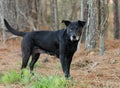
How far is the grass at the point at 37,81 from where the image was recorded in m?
6.64

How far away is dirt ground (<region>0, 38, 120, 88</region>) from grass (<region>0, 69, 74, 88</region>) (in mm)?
381

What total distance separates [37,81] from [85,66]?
4.26 meters

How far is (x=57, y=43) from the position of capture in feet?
30.5

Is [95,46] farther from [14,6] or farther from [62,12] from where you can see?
[62,12]

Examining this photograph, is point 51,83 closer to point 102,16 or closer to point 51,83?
point 51,83

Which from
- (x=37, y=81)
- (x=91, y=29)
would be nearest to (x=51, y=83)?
(x=37, y=81)

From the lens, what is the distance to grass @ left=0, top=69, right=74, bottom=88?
6.64 meters

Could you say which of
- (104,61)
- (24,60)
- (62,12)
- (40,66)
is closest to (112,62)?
(104,61)

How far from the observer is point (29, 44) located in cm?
959

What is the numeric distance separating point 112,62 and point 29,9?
8647 mm

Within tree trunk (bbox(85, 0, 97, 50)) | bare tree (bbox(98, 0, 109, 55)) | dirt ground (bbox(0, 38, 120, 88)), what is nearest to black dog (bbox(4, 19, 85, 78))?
dirt ground (bbox(0, 38, 120, 88))

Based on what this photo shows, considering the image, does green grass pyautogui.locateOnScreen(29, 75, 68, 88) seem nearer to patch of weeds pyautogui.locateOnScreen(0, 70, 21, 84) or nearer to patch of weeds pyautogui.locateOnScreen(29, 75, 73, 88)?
patch of weeds pyautogui.locateOnScreen(29, 75, 73, 88)

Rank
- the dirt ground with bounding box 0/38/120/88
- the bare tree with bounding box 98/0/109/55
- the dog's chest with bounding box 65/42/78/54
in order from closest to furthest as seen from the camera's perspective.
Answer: the dirt ground with bounding box 0/38/120/88 → the dog's chest with bounding box 65/42/78/54 → the bare tree with bounding box 98/0/109/55

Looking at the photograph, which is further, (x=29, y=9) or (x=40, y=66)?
(x=29, y=9)
